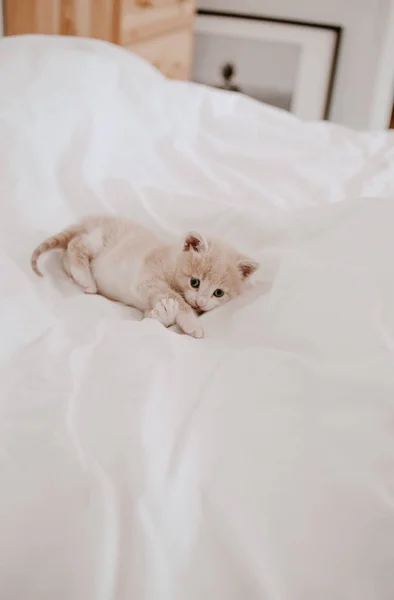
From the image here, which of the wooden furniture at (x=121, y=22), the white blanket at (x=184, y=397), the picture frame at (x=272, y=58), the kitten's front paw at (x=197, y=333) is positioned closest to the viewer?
the white blanket at (x=184, y=397)

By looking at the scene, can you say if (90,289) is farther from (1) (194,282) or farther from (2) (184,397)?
(2) (184,397)

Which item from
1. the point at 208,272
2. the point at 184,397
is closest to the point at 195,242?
the point at 208,272

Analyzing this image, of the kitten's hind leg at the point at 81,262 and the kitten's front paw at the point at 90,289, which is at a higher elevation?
the kitten's hind leg at the point at 81,262

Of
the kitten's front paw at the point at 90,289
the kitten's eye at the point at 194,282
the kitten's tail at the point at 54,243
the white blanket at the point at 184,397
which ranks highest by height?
the white blanket at the point at 184,397

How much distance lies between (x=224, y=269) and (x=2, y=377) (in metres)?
0.41

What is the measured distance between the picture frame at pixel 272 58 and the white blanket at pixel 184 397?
177cm

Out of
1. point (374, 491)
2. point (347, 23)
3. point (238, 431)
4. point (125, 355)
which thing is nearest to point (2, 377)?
point (125, 355)

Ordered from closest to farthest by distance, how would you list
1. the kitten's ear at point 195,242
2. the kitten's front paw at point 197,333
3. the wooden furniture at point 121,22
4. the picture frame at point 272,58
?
the kitten's front paw at point 197,333 → the kitten's ear at point 195,242 → the wooden furniture at point 121,22 → the picture frame at point 272,58

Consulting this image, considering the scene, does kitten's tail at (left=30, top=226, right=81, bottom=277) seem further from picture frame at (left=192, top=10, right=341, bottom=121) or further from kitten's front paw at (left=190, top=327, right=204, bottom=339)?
picture frame at (left=192, top=10, right=341, bottom=121)

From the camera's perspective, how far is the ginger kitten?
0.97 metres

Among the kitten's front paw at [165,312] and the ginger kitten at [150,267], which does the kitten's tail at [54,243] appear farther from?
the kitten's front paw at [165,312]

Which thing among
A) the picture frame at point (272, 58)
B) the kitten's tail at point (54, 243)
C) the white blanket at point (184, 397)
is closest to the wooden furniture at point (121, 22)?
the white blanket at point (184, 397)

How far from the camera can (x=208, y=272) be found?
98 centimetres

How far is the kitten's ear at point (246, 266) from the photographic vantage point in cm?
96
